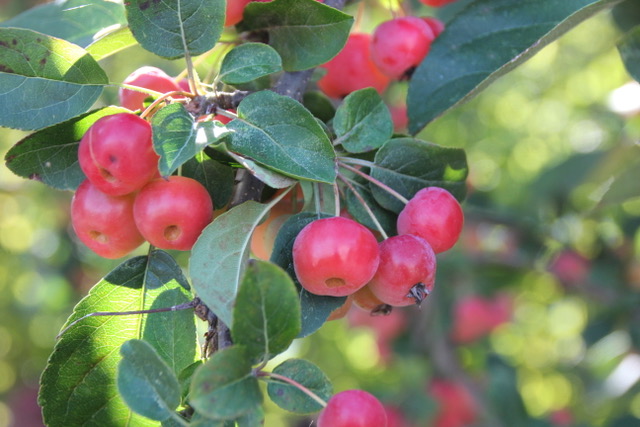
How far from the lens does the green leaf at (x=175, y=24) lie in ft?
2.88

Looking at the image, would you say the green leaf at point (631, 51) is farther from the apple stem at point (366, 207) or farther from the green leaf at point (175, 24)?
the green leaf at point (175, 24)

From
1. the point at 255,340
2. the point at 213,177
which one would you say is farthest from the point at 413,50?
the point at 255,340

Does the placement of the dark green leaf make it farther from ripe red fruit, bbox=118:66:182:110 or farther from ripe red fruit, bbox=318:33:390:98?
ripe red fruit, bbox=318:33:390:98

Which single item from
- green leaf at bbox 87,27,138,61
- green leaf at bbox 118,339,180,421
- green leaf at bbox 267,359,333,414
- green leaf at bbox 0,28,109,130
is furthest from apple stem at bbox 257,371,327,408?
green leaf at bbox 87,27,138,61

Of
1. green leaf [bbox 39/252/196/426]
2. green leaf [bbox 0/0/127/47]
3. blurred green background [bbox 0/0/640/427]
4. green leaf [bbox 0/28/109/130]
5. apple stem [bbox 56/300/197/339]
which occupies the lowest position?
blurred green background [bbox 0/0/640/427]

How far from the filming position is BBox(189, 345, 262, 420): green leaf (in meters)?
0.68

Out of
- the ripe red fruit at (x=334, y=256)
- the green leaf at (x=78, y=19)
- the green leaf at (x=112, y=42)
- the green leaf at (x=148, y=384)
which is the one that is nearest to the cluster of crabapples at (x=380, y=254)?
the ripe red fruit at (x=334, y=256)

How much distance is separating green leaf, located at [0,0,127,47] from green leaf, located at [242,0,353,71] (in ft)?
0.86

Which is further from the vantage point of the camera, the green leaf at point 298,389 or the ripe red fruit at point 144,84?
the ripe red fruit at point 144,84

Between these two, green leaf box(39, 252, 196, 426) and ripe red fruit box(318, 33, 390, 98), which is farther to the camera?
ripe red fruit box(318, 33, 390, 98)

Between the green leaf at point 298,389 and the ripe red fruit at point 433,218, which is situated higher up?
the ripe red fruit at point 433,218

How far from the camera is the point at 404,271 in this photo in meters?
0.87

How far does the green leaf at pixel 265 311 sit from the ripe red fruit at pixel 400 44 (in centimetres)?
62

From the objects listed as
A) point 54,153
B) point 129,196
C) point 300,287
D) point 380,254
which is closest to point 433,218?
point 380,254
